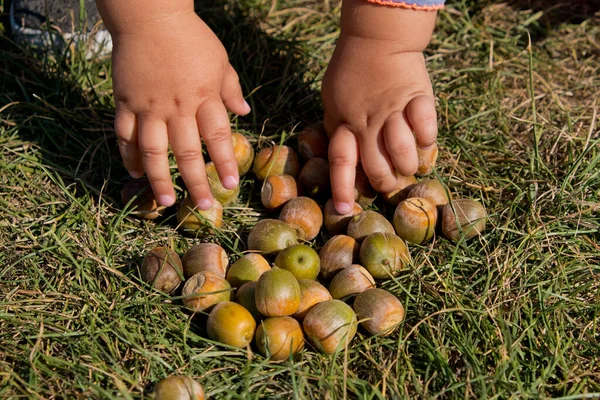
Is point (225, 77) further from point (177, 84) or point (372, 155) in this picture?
point (372, 155)

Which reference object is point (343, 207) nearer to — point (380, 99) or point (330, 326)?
point (380, 99)

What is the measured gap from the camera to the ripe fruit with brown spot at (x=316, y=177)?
316cm

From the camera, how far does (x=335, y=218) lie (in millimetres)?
3023

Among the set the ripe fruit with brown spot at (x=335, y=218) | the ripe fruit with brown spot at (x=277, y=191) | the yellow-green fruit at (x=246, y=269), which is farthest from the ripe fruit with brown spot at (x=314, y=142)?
the yellow-green fruit at (x=246, y=269)

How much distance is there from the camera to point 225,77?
117 inches

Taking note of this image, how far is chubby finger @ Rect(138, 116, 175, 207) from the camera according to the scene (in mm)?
2789

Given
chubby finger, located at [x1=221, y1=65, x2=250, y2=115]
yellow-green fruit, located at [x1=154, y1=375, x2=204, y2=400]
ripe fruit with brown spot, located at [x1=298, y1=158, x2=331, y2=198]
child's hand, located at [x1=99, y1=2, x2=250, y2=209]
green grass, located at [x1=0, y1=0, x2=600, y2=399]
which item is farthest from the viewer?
ripe fruit with brown spot, located at [x1=298, y1=158, x2=331, y2=198]

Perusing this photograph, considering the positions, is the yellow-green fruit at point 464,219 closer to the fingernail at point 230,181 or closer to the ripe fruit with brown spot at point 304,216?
the ripe fruit with brown spot at point 304,216

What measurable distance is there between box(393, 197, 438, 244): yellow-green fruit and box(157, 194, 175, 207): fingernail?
1.02 m

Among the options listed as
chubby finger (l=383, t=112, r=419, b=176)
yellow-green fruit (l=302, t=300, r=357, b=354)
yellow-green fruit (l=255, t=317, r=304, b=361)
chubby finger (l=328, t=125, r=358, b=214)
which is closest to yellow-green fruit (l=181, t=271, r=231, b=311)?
yellow-green fruit (l=255, t=317, r=304, b=361)

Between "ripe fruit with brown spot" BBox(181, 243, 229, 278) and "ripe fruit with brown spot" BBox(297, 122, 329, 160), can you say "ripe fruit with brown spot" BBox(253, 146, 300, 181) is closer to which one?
"ripe fruit with brown spot" BBox(297, 122, 329, 160)

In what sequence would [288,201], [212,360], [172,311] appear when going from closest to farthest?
[212,360] → [172,311] → [288,201]

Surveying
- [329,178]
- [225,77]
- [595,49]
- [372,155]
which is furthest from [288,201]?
[595,49]

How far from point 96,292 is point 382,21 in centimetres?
172
